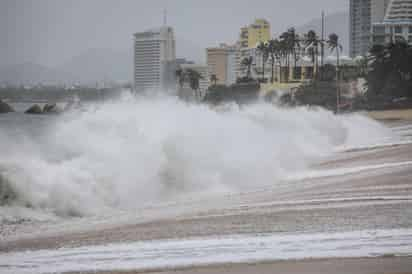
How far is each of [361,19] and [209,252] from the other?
536ft

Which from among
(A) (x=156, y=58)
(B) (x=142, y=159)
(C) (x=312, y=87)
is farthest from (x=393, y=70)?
(A) (x=156, y=58)

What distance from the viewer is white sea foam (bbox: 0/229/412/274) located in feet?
29.9

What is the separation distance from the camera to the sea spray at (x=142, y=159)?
14281mm

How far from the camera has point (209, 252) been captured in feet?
31.6

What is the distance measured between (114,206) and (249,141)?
967 centimetres

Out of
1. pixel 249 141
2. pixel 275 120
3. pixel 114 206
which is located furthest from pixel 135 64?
pixel 114 206

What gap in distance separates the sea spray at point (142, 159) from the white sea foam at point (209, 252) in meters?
3.64

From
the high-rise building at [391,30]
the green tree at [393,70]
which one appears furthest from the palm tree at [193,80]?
the green tree at [393,70]

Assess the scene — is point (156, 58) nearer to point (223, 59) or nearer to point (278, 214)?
point (223, 59)

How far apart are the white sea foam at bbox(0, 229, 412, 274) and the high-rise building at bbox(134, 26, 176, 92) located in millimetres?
81178

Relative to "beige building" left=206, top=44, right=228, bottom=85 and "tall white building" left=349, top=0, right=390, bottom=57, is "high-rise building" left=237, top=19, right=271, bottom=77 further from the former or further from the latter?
"tall white building" left=349, top=0, right=390, bottom=57

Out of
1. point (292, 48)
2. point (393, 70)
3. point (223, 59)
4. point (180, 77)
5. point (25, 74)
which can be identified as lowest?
point (25, 74)

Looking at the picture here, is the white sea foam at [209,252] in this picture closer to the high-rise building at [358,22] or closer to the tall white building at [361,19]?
the tall white building at [361,19]

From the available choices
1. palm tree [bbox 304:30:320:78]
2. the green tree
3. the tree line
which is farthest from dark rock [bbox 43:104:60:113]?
palm tree [bbox 304:30:320:78]
